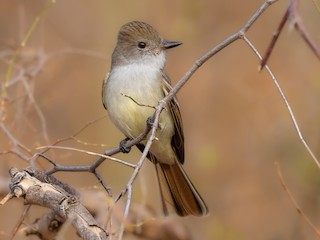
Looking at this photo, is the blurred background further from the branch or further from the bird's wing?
the branch

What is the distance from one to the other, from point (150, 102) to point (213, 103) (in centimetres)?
272

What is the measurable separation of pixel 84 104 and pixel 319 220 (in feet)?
8.10

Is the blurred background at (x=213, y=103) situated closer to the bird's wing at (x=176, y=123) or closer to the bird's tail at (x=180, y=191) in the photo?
the bird's tail at (x=180, y=191)

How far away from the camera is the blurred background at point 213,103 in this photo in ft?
19.8

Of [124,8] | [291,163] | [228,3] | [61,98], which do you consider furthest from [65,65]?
[291,163]

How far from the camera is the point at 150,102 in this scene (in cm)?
435

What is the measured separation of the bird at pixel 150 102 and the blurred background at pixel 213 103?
3.85ft

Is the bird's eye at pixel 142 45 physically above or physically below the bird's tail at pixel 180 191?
above

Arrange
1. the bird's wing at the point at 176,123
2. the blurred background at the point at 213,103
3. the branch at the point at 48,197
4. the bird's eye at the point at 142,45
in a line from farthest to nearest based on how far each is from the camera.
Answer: the blurred background at the point at 213,103 → the bird's eye at the point at 142,45 → the bird's wing at the point at 176,123 → the branch at the point at 48,197

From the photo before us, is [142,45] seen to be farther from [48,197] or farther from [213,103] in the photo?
[213,103]

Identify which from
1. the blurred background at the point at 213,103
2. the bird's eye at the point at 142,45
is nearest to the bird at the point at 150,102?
the bird's eye at the point at 142,45

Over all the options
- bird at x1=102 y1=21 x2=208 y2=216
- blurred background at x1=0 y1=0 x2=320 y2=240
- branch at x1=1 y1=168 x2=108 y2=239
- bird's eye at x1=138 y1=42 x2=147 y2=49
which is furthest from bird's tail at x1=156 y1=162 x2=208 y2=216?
branch at x1=1 y1=168 x2=108 y2=239

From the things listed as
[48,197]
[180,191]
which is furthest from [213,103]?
[48,197]

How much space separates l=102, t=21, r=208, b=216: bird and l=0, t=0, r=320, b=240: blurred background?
1.17 m
